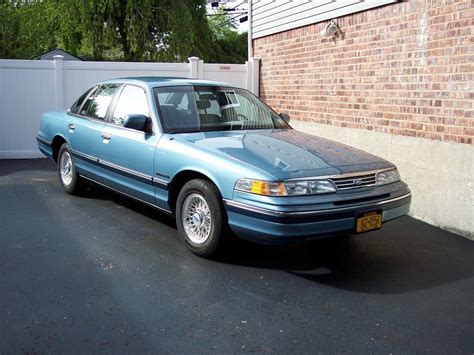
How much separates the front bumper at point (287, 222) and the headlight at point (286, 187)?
13 cm

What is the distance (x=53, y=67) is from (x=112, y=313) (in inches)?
311

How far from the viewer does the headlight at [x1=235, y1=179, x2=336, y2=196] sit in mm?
4281

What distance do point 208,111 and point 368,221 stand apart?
6.96 ft

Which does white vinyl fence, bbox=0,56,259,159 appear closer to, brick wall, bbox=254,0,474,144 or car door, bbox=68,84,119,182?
brick wall, bbox=254,0,474,144

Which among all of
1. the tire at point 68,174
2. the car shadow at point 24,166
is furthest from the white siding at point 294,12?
the car shadow at point 24,166

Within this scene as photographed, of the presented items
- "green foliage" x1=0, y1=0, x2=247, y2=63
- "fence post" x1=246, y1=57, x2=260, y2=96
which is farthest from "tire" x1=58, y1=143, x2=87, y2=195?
"green foliage" x1=0, y1=0, x2=247, y2=63

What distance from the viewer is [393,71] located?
23.1 ft

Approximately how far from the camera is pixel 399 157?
6.93 meters

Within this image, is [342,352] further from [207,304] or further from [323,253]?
[323,253]

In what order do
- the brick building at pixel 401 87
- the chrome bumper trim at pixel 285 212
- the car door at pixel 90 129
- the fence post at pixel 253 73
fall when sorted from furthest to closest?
the fence post at pixel 253 73
the car door at pixel 90 129
the brick building at pixel 401 87
the chrome bumper trim at pixel 285 212

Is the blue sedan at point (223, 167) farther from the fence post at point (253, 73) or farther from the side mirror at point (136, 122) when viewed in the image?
the fence post at point (253, 73)

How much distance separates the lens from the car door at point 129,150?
17.9 ft

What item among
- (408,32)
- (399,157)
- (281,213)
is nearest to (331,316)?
(281,213)

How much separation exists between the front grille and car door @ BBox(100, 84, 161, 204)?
187 cm
